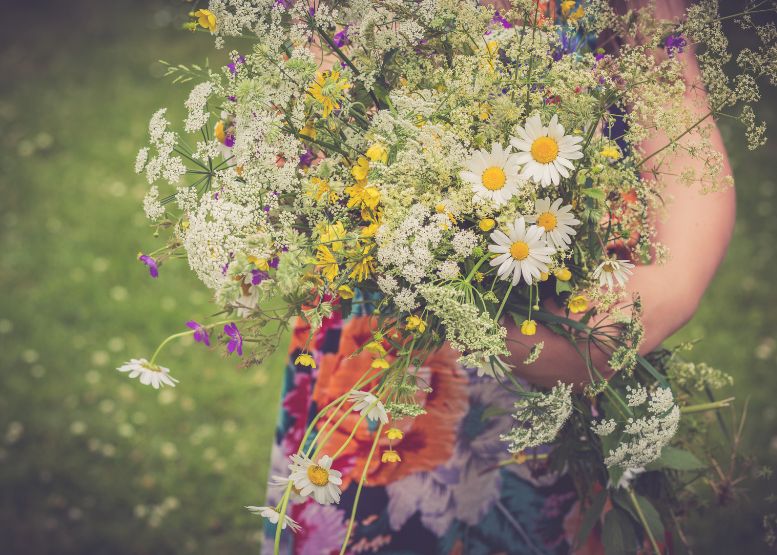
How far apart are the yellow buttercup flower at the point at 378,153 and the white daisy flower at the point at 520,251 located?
7.4 inches

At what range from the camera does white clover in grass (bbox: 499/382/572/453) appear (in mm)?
1080

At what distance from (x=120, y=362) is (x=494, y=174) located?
303cm

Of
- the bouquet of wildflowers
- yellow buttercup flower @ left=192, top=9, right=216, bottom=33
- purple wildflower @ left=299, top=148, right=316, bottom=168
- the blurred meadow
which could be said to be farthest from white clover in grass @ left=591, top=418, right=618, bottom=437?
the blurred meadow

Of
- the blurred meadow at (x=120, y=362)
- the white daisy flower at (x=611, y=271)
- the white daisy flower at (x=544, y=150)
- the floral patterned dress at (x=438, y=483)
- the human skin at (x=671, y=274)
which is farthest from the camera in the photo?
the blurred meadow at (x=120, y=362)

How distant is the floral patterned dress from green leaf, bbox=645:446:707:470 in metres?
0.28

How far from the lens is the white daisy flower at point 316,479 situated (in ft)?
3.44

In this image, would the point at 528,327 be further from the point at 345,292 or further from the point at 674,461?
the point at 674,461

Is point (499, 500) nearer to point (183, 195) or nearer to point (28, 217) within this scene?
point (183, 195)

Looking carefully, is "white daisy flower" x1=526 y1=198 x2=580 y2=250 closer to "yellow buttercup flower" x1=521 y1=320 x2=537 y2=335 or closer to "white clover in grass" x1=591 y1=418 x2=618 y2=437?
"yellow buttercup flower" x1=521 y1=320 x2=537 y2=335

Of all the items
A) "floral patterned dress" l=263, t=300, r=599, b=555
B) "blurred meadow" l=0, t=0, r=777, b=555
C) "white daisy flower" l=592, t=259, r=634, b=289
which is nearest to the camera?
"white daisy flower" l=592, t=259, r=634, b=289

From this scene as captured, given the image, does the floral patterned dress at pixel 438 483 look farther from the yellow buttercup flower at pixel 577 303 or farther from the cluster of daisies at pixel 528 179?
the cluster of daisies at pixel 528 179

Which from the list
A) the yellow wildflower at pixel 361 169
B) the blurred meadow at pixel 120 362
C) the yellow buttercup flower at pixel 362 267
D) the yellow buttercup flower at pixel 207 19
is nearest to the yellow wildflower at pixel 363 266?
the yellow buttercup flower at pixel 362 267

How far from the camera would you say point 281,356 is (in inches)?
Answer: 150

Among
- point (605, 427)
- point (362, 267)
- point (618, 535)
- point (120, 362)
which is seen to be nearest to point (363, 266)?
point (362, 267)
